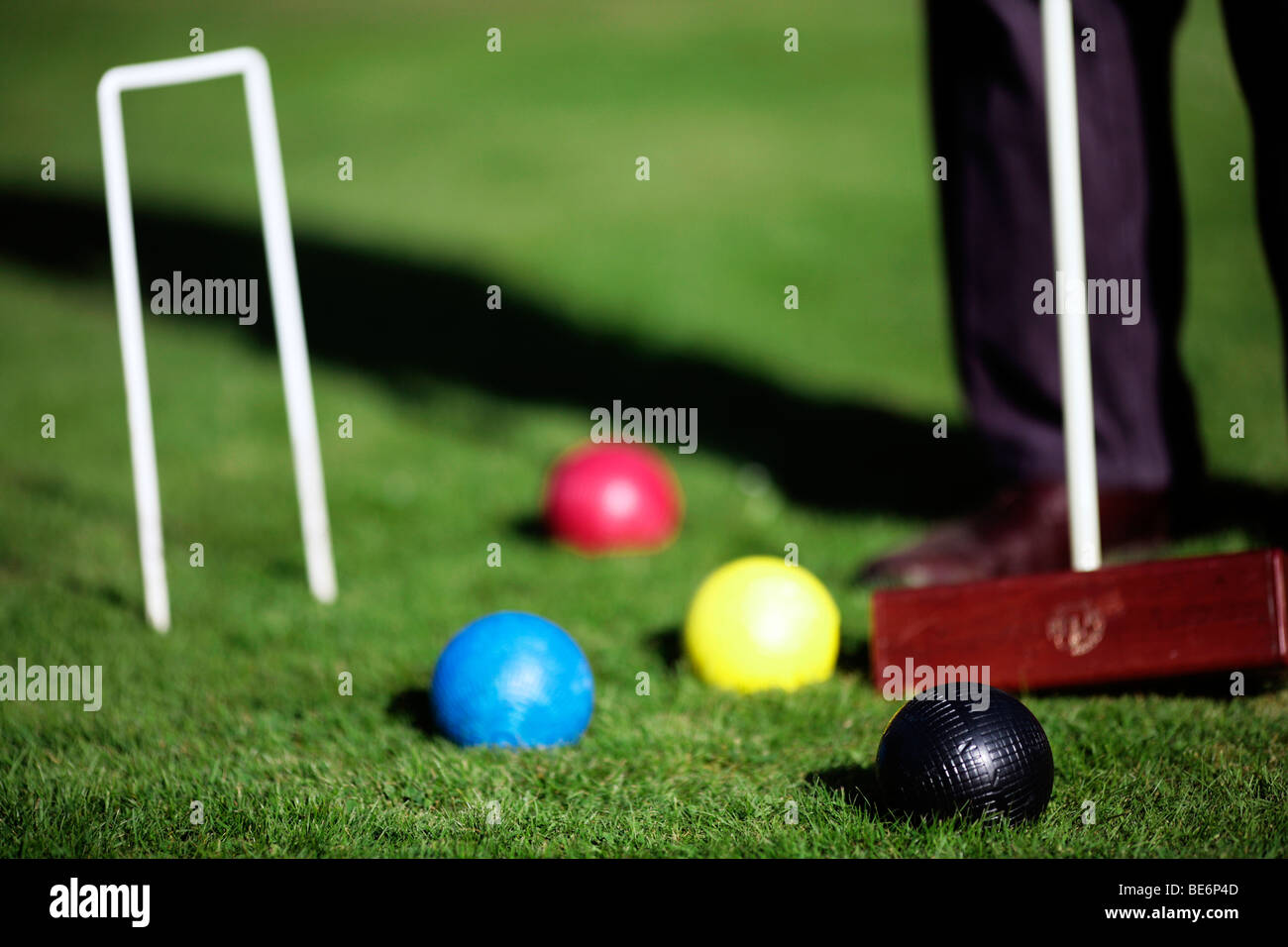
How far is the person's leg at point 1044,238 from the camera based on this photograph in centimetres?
395

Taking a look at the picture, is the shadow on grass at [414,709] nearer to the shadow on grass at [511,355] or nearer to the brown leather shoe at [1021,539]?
the brown leather shoe at [1021,539]

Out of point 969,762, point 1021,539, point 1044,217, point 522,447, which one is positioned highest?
point 1044,217

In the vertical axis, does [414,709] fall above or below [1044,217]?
below

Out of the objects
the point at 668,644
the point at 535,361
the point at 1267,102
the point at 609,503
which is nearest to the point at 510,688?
the point at 668,644

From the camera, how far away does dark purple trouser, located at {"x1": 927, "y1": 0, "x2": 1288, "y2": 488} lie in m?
3.95

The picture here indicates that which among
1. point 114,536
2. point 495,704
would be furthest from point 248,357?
point 495,704

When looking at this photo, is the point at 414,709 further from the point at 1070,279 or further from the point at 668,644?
the point at 1070,279

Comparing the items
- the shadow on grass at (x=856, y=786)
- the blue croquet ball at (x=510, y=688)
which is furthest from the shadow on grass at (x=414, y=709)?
the shadow on grass at (x=856, y=786)

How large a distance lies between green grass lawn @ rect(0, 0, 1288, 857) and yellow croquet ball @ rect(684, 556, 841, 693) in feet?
0.29

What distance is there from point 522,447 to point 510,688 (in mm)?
2854

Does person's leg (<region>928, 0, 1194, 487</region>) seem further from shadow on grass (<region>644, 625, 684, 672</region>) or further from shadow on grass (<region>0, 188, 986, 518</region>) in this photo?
shadow on grass (<region>644, 625, 684, 672</region>)

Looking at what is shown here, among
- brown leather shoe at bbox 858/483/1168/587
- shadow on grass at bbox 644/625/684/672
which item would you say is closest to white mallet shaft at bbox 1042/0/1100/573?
brown leather shoe at bbox 858/483/1168/587

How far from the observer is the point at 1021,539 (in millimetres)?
4055

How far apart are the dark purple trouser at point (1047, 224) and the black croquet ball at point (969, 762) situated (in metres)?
1.67
